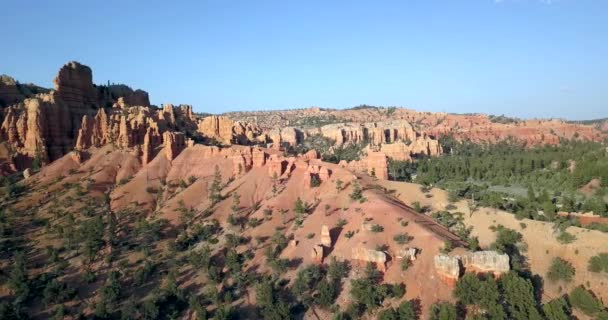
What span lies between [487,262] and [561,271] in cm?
663

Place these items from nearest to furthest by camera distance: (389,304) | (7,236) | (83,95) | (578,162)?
(389,304), (7,236), (83,95), (578,162)

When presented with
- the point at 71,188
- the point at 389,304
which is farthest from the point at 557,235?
the point at 71,188

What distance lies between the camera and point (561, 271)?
44.1 meters

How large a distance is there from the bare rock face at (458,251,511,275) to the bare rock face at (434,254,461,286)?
129 cm

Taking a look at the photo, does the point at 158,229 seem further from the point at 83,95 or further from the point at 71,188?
the point at 83,95

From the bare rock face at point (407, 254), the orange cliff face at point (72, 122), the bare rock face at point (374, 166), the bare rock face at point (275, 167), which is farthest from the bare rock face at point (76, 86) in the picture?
the bare rock face at point (407, 254)

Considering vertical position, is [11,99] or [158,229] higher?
[11,99]

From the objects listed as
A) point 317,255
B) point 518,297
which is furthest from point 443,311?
point 317,255

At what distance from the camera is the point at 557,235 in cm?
4828

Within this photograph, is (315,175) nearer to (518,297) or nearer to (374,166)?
(374,166)

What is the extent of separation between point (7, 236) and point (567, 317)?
167 ft

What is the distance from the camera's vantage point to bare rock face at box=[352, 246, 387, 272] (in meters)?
45.6

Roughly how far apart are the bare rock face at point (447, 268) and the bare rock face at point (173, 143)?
40.3 meters

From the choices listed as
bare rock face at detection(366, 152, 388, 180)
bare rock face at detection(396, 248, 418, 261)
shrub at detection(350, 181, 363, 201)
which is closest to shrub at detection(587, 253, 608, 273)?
bare rock face at detection(396, 248, 418, 261)
